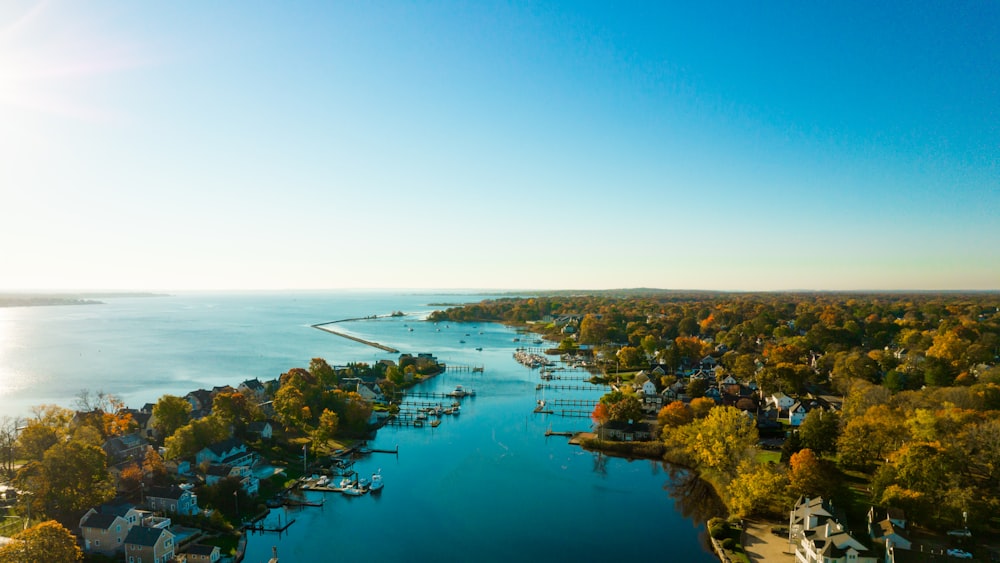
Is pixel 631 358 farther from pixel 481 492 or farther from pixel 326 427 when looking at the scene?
pixel 326 427

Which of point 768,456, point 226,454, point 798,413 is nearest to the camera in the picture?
point 226,454

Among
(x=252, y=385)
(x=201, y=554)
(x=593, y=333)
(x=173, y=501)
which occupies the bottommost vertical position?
(x=201, y=554)

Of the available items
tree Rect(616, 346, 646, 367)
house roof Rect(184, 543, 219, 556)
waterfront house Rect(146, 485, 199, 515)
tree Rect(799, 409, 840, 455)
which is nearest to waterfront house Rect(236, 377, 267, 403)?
waterfront house Rect(146, 485, 199, 515)

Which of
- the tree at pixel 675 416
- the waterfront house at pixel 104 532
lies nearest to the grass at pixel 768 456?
the tree at pixel 675 416

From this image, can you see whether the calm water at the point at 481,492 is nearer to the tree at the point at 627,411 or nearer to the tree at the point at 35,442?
the tree at the point at 627,411

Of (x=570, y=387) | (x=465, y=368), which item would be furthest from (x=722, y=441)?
(x=465, y=368)

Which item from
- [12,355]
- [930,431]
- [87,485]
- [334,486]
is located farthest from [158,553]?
[12,355]
